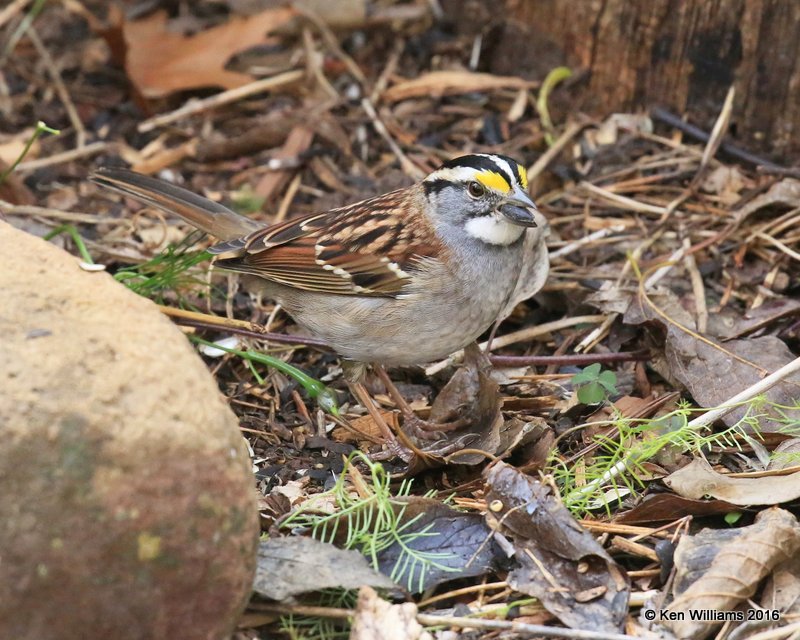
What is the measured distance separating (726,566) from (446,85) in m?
3.86

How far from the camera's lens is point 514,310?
192 inches

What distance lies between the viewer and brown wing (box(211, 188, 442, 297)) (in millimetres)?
4297

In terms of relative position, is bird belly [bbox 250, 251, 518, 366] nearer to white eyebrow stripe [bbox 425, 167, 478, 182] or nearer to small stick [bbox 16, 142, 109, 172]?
white eyebrow stripe [bbox 425, 167, 478, 182]

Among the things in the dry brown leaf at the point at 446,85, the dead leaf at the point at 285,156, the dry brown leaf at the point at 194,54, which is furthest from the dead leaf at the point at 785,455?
the dry brown leaf at the point at 194,54

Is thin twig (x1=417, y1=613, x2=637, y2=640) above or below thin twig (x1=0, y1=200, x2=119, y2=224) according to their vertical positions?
above

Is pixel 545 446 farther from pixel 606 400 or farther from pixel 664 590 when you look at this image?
pixel 664 590

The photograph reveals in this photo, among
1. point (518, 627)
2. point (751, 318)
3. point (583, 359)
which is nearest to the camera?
point (518, 627)

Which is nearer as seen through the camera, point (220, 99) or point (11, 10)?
point (220, 99)

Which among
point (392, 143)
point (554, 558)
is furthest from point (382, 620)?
point (392, 143)

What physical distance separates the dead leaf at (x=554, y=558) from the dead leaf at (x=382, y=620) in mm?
347

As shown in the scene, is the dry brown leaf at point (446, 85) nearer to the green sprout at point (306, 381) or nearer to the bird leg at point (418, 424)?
the bird leg at point (418, 424)

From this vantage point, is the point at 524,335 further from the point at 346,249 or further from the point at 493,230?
the point at 346,249

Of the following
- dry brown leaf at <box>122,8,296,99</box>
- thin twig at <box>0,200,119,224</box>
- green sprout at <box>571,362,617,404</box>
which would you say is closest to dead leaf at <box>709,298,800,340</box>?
green sprout at <box>571,362,617,404</box>

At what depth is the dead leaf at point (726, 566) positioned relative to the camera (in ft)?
9.75
